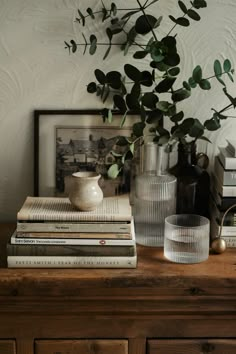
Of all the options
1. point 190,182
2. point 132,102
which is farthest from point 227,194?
point 132,102

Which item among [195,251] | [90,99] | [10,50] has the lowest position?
[195,251]

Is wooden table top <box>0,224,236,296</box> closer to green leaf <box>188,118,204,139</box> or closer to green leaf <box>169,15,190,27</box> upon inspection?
green leaf <box>188,118,204,139</box>

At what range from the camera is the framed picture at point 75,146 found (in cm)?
172

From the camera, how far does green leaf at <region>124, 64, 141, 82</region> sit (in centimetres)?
160

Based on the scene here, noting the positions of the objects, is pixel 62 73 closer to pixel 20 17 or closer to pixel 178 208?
pixel 20 17

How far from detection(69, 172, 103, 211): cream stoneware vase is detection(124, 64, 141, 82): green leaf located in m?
0.29

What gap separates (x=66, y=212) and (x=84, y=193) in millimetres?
64

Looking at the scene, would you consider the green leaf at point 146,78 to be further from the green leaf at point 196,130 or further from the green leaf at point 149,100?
the green leaf at point 196,130

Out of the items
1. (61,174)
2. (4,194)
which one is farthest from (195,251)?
(4,194)

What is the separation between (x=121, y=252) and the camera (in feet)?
4.81

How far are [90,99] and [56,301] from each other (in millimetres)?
582

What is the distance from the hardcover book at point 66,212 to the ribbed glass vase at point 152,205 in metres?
0.05

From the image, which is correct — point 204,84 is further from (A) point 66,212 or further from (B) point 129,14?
(A) point 66,212

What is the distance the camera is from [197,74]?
5.26 ft
